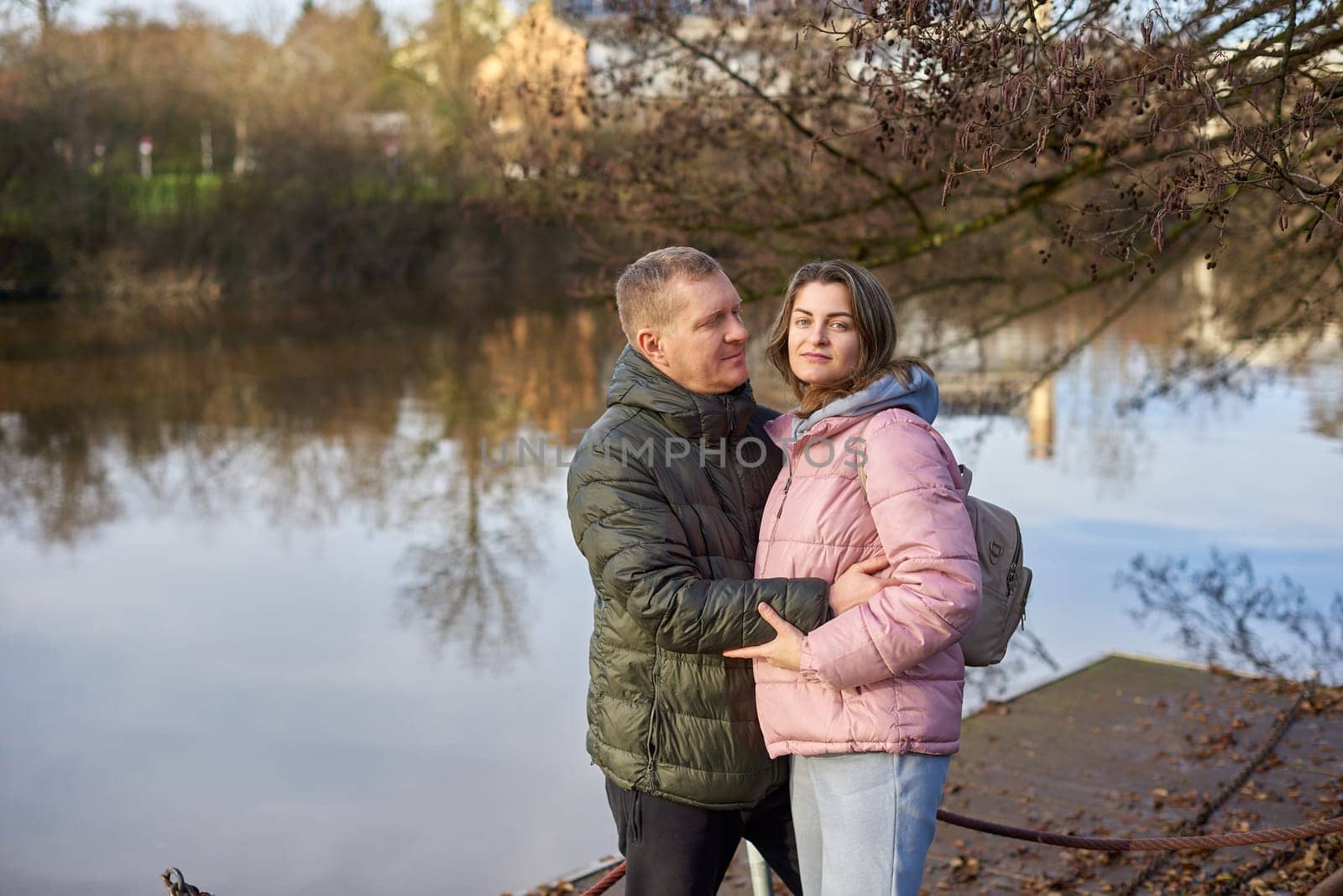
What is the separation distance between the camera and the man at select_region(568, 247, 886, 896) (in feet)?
9.08

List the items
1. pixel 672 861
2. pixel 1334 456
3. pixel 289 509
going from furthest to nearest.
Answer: pixel 1334 456
pixel 289 509
pixel 672 861

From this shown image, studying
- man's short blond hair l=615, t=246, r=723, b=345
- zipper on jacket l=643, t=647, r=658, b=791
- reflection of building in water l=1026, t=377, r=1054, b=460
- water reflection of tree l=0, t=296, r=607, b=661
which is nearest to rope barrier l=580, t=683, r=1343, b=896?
zipper on jacket l=643, t=647, r=658, b=791

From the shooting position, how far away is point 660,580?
270cm

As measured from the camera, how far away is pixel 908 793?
256cm

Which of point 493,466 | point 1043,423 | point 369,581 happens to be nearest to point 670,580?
point 369,581

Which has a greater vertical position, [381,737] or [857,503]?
[857,503]

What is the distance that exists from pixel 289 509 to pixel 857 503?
38.7ft

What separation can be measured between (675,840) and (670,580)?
565mm

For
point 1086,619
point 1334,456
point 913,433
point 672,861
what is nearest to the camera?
point 913,433

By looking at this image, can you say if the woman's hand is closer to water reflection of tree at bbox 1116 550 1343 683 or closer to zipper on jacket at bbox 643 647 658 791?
zipper on jacket at bbox 643 647 658 791

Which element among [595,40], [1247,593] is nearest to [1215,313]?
[1247,593]

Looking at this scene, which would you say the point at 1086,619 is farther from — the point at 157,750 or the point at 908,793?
the point at 908,793

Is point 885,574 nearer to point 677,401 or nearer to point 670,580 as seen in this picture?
point 670,580

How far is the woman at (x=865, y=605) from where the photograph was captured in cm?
249
